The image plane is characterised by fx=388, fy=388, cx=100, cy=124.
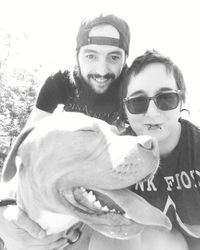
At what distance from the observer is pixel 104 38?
3.67 meters

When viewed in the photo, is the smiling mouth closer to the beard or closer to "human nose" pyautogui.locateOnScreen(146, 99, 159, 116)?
"human nose" pyautogui.locateOnScreen(146, 99, 159, 116)

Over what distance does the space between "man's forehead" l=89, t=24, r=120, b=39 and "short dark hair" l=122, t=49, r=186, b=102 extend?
1.22 feet

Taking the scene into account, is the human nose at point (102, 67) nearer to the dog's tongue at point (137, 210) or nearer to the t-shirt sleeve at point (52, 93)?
the t-shirt sleeve at point (52, 93)

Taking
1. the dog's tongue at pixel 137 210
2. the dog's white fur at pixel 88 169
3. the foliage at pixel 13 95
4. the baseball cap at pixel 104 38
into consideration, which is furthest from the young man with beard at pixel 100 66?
the foliage at pixel 13 95

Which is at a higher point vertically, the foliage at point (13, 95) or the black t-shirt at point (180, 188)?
the black t-shirt at point (180, 188)

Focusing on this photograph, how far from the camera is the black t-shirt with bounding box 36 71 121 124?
12.6 ft

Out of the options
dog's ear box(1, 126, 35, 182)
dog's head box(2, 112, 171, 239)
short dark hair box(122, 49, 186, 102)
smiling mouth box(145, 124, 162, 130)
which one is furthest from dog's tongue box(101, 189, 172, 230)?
short dark hair box(122, 49, 186, 102)

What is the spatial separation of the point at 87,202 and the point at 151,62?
4.95 feet

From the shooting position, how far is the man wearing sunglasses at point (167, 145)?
3.20 meters

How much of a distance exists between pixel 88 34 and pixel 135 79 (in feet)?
2.47

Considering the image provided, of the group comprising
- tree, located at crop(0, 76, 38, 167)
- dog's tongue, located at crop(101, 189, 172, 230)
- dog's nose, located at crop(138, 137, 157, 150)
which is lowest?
tree, located at crop(0, 76, 38, 167)

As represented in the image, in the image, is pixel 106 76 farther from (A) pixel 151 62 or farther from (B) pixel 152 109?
(B) pixel 152 109

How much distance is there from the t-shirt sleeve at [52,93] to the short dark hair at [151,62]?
2.71 ft

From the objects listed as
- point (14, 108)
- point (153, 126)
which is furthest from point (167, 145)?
point (14, 108)
